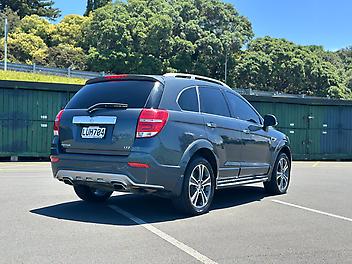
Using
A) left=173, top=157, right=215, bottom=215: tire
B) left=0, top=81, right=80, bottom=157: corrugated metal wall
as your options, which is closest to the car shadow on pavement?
left=173, top=157, right=215, bottom=215: tire

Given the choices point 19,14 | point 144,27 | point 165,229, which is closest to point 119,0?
point 144,27

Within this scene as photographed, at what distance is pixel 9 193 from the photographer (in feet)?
26.6

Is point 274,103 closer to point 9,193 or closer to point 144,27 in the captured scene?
point 9,193

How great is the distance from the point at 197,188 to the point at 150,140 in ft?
3.85

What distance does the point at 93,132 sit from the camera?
616 cm

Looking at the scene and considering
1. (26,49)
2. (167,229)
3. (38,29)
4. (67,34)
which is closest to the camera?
(167,229)

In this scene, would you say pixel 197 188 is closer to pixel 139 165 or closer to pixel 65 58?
pixel 139 165

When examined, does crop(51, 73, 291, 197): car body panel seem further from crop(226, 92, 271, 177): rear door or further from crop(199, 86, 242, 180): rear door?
crop(226, 92, 271, 177): rear door

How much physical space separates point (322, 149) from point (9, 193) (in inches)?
575

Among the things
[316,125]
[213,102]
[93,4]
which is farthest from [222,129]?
[93,4]

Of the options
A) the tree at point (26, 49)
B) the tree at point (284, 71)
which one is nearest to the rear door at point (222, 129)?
the tree at point (26, 49)

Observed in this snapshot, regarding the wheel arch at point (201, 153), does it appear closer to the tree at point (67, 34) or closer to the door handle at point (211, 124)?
the door handle at point (211, 124)

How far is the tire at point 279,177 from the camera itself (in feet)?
28.9

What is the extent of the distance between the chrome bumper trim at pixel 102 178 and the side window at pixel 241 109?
2.36 meters
